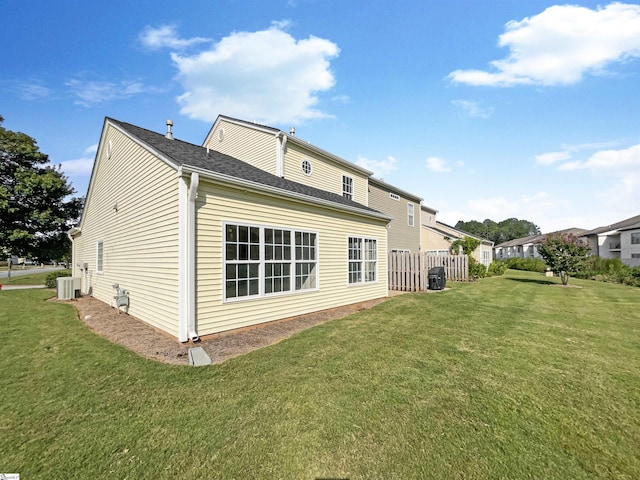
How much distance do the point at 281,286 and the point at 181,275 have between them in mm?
2671

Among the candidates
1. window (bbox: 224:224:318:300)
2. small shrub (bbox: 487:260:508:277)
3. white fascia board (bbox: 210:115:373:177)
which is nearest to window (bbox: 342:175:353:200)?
white fascia board (bbox: 210:115:373:177)

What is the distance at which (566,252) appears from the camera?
16.1 meters

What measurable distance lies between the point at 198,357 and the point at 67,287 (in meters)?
11.7

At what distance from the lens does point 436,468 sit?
2.27 metres

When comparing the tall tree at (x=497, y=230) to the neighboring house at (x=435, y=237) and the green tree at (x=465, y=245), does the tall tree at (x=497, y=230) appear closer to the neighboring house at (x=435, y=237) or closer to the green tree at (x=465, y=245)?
the neighboring house at (x=435, y=237)

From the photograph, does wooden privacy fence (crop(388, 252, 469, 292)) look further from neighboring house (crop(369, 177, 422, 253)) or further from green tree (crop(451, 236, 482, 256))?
green tree (crop(451, 236, 482, 256))

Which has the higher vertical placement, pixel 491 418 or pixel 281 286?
pixel 281 286

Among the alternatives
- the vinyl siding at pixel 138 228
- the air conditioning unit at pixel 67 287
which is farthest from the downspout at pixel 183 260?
the air conditioning unit at pixel 67 287

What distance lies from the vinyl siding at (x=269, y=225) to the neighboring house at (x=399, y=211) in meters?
8.22

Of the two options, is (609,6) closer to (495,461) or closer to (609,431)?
(609,431)

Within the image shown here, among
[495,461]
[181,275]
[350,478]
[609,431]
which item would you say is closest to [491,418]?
[495,461]

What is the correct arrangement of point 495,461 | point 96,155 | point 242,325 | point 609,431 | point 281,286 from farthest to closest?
point 96,155 → point 281,286 → point 242,325 → point 609,431 → point 495,461

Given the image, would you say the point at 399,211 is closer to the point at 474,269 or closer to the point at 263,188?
the point at 474,269

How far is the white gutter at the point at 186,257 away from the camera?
5.54m
